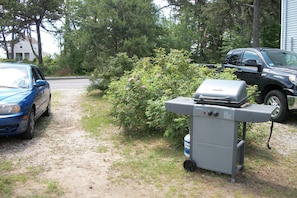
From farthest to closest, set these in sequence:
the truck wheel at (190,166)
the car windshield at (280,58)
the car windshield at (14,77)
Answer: the car windshield at (280,58) < the car windshield at (14,77) < the truck wheel at (190,166)

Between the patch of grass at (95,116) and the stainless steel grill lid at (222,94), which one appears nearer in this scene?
the stainless steel grill lid at (222,94)

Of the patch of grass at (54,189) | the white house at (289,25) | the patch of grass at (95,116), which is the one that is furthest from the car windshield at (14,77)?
the white house at (289,25)

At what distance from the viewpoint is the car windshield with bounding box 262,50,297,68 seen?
23.2 ft

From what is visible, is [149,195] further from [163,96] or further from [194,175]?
[163,96]

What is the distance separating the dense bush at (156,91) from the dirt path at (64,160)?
0.85 meters

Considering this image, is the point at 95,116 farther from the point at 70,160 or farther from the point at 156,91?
the point at 70,160

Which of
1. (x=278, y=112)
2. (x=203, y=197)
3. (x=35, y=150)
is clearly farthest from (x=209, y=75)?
(x=35, y=150)

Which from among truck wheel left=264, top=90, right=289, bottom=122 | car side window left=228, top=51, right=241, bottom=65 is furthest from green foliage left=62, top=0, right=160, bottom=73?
truck wheel left=264, top=90, right=289, bottom=122

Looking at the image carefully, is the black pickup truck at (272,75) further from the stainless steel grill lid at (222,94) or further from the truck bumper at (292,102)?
the stainless steel grill lid at (222,94)

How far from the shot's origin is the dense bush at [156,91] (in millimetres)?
5125

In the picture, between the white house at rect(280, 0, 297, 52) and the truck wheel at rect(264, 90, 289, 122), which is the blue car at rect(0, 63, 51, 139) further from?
the white house at rect(280, 0, 297, 52)

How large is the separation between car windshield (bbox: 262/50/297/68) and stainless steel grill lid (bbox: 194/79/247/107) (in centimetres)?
381

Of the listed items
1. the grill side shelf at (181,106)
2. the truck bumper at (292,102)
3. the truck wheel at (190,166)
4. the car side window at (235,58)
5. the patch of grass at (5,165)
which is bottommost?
the patch of grass at (5,165)

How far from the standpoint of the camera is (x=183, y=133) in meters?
4.82
